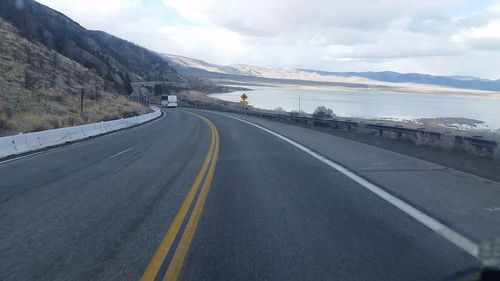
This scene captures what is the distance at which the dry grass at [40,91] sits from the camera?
24672mm

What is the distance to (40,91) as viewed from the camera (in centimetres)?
3744

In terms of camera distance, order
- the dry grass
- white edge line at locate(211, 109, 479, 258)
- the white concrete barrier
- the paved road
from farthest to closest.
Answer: the dry grass → the white concrete barrier → white edge line at locate(211, 109, 479, 258) → the paved road

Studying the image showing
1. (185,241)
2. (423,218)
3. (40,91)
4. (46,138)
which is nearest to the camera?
(185,241)

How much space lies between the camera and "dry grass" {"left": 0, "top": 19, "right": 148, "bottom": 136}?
24672 mm

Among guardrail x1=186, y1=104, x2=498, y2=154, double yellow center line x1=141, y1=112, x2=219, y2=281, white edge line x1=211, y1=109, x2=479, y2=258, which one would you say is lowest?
double yellow center line x1=141, y1=112, x2=219, y2=281

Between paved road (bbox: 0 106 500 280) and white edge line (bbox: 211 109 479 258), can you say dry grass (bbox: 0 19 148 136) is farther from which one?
white edge line (bbox: 211 109 479 258)

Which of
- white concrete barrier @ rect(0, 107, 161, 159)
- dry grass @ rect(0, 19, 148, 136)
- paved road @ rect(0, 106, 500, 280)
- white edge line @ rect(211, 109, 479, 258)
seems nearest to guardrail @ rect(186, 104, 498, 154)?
paved road @ rect(0, 106, 500, 280)

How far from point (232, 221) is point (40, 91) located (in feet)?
113

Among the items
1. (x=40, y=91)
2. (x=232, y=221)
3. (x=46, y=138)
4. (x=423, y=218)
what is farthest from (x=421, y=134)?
(x=40, y=91)

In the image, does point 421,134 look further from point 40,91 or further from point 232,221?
point 40,91

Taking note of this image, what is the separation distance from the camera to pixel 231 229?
6539 mm

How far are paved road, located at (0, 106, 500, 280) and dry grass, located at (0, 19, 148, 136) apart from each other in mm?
12584

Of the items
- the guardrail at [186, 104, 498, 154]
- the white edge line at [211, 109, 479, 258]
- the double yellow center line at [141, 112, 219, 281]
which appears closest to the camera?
the double yellow center line at [141, 112, 219, 281]

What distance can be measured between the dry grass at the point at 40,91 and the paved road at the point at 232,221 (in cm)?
1258
